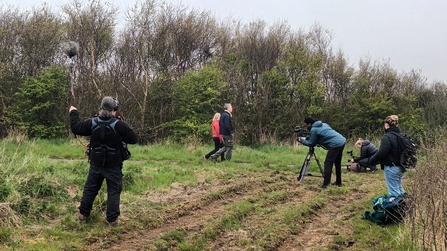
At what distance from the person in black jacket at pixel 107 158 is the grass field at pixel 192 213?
0.87 feet

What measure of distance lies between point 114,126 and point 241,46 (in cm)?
1790

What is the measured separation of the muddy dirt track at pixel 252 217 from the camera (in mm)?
5156

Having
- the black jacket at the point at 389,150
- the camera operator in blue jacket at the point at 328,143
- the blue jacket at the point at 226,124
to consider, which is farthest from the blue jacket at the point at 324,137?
the blue jacket at the point at 226,124

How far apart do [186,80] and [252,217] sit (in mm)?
13944

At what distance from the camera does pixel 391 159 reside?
22.3 ft

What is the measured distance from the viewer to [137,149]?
14773 mm

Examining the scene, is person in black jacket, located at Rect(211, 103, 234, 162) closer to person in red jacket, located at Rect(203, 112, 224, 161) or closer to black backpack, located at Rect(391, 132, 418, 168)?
person in red jacket, located at Rect(203, 112, 224, 161)

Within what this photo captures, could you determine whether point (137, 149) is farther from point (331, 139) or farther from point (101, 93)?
point (331, 139)

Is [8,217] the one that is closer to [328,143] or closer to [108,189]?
[108,189]

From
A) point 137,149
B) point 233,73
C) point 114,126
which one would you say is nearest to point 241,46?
point 233,73

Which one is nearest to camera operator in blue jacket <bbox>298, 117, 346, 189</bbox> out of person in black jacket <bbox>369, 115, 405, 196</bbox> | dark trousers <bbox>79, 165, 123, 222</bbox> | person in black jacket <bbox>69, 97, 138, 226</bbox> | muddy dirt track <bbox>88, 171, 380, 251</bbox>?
muddy dirt track <bbox>88, 171, 380, 251</bbox>

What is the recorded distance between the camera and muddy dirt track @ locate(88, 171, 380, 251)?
203 inches

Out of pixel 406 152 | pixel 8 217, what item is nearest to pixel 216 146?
pixel 406 152

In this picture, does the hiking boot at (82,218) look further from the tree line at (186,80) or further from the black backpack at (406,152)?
the tree line at (186,80)
